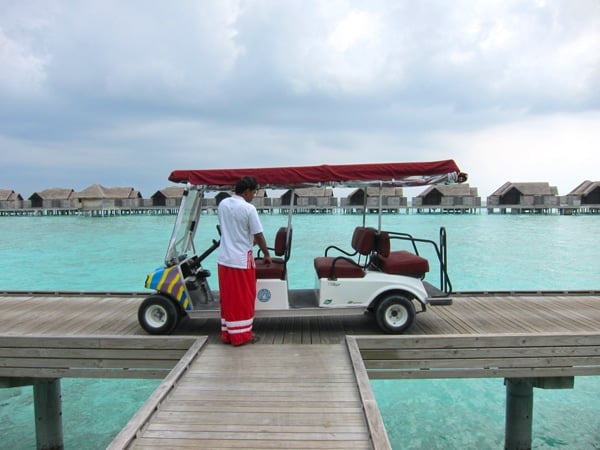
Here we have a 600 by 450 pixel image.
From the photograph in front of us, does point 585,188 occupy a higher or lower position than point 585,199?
higher

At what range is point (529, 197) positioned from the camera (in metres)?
68.5

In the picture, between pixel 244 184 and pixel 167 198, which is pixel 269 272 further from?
pixel 167 198

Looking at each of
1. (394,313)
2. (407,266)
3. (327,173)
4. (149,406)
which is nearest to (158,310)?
(149,406)

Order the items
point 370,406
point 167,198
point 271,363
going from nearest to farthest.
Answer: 1. point 370,406
2. point 271,363
3. point 167,198

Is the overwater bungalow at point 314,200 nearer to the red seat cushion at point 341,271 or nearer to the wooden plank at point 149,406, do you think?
the red seat cushion at point 341,271

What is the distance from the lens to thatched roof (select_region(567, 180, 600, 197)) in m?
67.3

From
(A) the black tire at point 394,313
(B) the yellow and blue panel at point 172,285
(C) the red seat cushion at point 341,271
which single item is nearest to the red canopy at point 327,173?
(C) the red seat cushion at point 341,271

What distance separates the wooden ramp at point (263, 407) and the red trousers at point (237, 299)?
0.31 meters

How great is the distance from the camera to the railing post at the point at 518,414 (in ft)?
19.4

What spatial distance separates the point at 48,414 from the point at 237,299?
3823 millimetres

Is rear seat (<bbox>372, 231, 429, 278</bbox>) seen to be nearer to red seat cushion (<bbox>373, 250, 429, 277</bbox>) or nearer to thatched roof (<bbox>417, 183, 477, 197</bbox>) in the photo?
red seat cushion (<bbox>373, 250, 429, 277</bbox>)

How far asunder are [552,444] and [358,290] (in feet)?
15.8

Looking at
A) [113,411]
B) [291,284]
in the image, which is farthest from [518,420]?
[291,284]

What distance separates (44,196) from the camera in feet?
252
